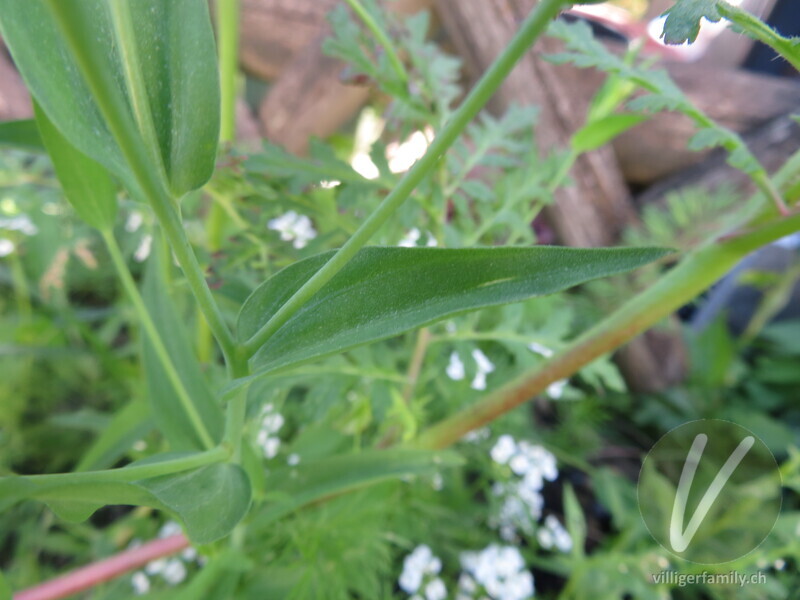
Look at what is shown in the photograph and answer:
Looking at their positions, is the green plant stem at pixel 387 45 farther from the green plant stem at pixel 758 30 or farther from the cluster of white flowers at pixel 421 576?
the cluster of white flowers at pixel 421 576

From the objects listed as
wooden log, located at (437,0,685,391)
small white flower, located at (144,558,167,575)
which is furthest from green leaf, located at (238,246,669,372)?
wooden log, located at (437,0,685,391)

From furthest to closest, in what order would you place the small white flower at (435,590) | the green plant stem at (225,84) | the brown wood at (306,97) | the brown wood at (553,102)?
the brown wood at (306,97) → the brown wood at (553,102) → the small white flower at (435,590) → the green plant stem at (225,84)

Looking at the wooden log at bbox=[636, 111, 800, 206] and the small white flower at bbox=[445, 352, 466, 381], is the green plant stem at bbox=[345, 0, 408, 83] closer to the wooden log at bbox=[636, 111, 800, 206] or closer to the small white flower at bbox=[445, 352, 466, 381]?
the small white flower at bbox=[445, 352, 466, 381]

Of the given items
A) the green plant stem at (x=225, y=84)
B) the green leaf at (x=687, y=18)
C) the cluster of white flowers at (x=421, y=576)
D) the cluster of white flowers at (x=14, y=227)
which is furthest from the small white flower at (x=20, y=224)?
the green leaf at (x=687, y=18)

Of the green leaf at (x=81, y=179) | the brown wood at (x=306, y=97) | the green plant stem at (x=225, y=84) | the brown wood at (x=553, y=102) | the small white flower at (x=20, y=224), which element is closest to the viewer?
the green leaf at (x=81, y=179)

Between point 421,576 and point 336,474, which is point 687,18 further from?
point 421,576

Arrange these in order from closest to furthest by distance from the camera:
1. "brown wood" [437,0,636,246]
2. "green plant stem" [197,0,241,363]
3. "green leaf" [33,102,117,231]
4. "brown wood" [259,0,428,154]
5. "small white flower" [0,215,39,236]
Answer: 1. "green leaf" [33,102,117,231]
2. "green plant stem" [197,0,241,363]
3. "small white flower" [0,215,39,236]
4. "brown wood" [437,0,636,246]
5. "brown wood" [259,0,428,154]

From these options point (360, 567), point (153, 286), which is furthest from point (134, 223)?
point (360, 567)
